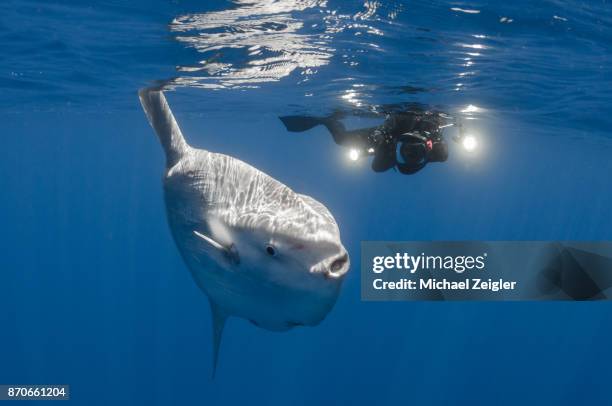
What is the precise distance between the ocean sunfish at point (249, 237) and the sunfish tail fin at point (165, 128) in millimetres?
12

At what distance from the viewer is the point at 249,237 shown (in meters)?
3.96

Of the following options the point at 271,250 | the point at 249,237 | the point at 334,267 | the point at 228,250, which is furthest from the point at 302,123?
the point at 334,267

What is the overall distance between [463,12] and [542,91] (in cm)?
751

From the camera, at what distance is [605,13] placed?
8555mm

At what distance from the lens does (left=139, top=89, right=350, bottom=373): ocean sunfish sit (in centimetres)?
355

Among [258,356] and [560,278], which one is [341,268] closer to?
[560,278]

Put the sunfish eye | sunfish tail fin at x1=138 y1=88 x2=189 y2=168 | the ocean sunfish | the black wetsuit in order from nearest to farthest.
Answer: the ocean sunfish < the sunfish eye < sunfish tail fin at x1=138 y1=88 x2=189 y2=168 < the black wetsuit

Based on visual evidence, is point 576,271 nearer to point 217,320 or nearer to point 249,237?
point 217,320

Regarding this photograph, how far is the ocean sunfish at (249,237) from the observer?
11.6ft

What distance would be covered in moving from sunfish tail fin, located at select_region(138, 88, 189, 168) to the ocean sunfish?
12 millimetres

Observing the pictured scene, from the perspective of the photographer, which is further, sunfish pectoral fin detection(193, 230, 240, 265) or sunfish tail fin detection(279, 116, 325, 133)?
sunfish tail fin detection(279, 116, 325, 133)

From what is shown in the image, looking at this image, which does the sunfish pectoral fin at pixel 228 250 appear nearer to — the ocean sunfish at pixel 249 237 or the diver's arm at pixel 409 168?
the ocean sunfish at pixel 249 237

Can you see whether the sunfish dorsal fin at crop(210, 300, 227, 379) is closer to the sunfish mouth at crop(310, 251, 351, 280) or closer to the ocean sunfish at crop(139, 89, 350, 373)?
the ocean sunfish at crop(139, 89, 350, 373)

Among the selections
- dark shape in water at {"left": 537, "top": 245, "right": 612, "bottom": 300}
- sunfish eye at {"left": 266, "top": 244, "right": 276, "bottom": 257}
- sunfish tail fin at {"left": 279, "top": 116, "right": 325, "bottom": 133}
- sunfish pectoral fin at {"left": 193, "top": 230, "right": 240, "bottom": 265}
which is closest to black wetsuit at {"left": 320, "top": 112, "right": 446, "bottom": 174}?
sunfish tail fin at {"left": 279, "top": 116, "right": 325, "bottom": 133}
